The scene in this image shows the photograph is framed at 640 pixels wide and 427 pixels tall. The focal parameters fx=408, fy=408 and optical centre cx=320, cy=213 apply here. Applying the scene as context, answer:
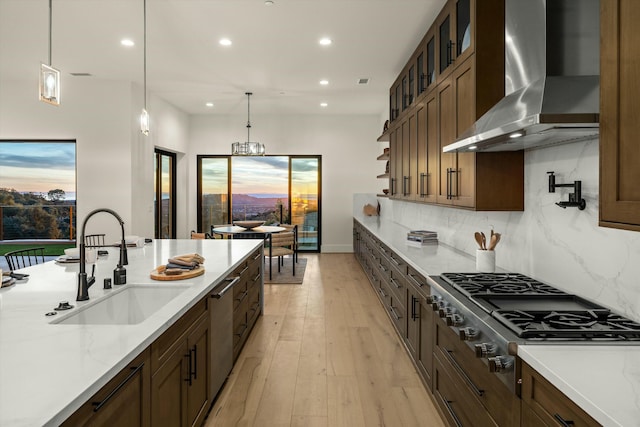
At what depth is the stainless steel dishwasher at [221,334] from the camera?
2510 mm

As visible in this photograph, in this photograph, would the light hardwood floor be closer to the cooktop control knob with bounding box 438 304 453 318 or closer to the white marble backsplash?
the cooktop control knob with bounding box 438 304 453 318

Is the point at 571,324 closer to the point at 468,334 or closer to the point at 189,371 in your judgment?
the point at 468,334

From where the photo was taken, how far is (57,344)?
1.36 meters

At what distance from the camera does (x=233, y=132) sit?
9141 millimetres

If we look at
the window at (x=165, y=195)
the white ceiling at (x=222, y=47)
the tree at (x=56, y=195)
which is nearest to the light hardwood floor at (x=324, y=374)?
the white ceiling at (x=222, y=47)

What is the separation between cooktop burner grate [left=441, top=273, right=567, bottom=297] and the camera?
2.09 m

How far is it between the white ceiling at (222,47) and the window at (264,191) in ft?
7.91

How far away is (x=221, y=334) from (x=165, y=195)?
6.41 m

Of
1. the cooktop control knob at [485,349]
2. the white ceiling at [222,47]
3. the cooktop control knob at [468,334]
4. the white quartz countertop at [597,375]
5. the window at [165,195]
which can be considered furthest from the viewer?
the window at [165,195]

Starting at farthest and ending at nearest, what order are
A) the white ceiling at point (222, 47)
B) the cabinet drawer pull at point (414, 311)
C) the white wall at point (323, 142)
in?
the white wall at point (323, 142), the white ceiling at point (222, 47), the cabinet drawer pull at point (414, 311)

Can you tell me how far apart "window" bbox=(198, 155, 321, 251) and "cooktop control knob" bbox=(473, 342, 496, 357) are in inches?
302

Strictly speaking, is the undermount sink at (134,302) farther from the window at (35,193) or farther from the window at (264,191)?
the window at (264,191)

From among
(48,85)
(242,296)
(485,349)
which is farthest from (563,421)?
(48,85)

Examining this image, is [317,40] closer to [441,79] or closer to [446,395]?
[441,79]
